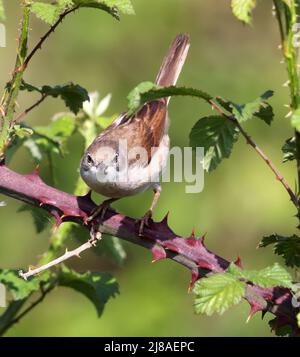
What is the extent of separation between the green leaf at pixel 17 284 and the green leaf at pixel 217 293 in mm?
1019

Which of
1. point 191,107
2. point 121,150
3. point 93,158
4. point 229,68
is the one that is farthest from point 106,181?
point 229,68

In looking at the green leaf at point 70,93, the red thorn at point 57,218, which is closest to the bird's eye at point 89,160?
the green leaf at point 70,93

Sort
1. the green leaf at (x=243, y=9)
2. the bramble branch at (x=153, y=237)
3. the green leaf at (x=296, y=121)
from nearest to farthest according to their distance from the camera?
the green leaf at (x=296, y=121) < the green leaf at (x=243, y=9) < the bramble branch at (x=153, y=237)

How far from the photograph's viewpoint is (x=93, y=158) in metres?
3.76

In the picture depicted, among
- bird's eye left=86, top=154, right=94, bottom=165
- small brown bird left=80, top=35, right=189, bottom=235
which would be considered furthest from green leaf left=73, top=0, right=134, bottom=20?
bird's eye left=86, top=154, right=94, bottom=165

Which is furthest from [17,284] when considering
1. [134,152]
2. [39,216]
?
[134,152]

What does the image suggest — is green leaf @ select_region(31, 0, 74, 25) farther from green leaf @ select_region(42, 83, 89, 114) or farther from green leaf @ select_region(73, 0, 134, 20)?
green leaf @ select_region(42, 83, 89, 114)

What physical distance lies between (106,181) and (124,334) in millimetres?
1946

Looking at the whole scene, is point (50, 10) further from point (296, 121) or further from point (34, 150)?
point (34, 150)

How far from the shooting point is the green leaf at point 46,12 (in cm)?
258

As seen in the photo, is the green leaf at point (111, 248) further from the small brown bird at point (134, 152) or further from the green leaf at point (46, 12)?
the green leaf at point (46, 12)

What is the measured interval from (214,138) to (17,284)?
113 centimetres

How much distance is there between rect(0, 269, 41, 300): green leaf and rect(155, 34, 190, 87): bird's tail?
6.79 ft

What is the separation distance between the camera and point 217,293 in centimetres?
231
